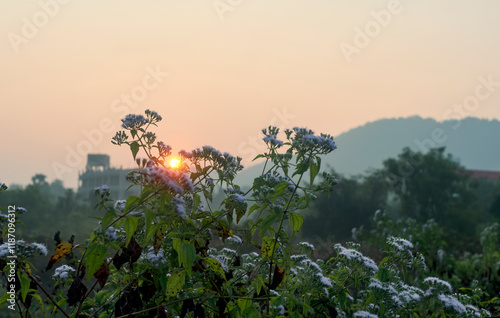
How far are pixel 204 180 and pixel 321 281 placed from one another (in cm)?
131

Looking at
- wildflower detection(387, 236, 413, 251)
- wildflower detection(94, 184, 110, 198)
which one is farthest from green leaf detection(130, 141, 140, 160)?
wildflower detection(387, 236, 413, 251)

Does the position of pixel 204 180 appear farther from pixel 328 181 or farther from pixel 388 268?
pixel 388 268

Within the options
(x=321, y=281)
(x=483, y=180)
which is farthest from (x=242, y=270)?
(x=483, y=180)

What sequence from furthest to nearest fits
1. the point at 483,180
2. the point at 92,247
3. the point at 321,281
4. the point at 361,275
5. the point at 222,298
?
the point at 483,180 → the point at 361,275 → the point at 321,281 → the point at 222,298 → the point at 92,247

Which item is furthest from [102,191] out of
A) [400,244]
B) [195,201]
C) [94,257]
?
[400,244]

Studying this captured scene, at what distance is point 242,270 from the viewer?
527 centimetres

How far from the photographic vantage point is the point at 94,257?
3.67 metres

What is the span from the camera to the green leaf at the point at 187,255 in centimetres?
367

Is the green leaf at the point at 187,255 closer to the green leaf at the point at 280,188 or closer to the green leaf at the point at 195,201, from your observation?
the green leaf at the point at 195,201

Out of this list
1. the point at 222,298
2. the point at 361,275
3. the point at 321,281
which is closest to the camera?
the point at 222,298

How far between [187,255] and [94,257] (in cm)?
62

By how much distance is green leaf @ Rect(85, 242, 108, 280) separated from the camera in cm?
364

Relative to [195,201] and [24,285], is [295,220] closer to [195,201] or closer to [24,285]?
[195,201]

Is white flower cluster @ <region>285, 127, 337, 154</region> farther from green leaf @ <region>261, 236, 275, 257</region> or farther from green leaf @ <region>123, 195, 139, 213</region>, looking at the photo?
green leaf @ <region>123, 195, 139, 213</region>
